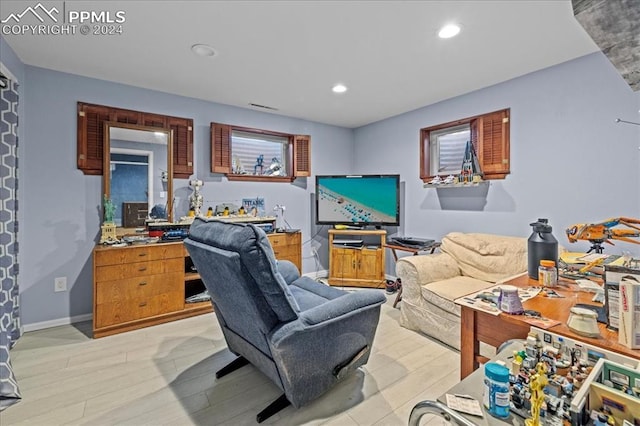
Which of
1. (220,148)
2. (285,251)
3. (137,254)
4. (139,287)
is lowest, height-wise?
(139,287)

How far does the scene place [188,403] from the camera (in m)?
1.78

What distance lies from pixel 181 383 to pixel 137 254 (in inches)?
53.8

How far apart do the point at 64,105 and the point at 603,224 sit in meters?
4.25

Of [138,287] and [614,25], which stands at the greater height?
[614,25]

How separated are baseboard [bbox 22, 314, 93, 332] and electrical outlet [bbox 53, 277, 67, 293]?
0.30 meters

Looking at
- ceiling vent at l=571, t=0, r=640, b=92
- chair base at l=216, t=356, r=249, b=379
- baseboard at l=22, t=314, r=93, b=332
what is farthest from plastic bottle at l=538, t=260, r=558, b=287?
baseboard at l=22, t=314, r=93, b=332

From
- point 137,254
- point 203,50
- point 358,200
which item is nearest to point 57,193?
point 137,254

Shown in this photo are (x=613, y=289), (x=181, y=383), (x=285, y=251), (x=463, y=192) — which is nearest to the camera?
(x=613, y=289)

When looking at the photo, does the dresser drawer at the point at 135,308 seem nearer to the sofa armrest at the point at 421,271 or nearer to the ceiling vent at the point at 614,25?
the sofa armrest at the point at 421,271

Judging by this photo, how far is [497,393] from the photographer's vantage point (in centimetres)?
79

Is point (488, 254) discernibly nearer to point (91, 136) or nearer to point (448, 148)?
point (448, 148)

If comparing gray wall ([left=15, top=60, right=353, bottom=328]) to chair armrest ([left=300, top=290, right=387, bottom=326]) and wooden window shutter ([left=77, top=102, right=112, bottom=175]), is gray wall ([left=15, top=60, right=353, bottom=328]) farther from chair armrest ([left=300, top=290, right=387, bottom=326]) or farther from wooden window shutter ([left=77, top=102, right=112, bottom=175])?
chair armrest ([left=300, top=290, right=387, bottom=326])

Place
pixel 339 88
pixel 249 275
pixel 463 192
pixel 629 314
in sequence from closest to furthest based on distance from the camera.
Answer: pixel 629 314 < pixel 249 275 < pixel 339 88 < pixel 463 192

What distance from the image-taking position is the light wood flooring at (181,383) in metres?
1.67
